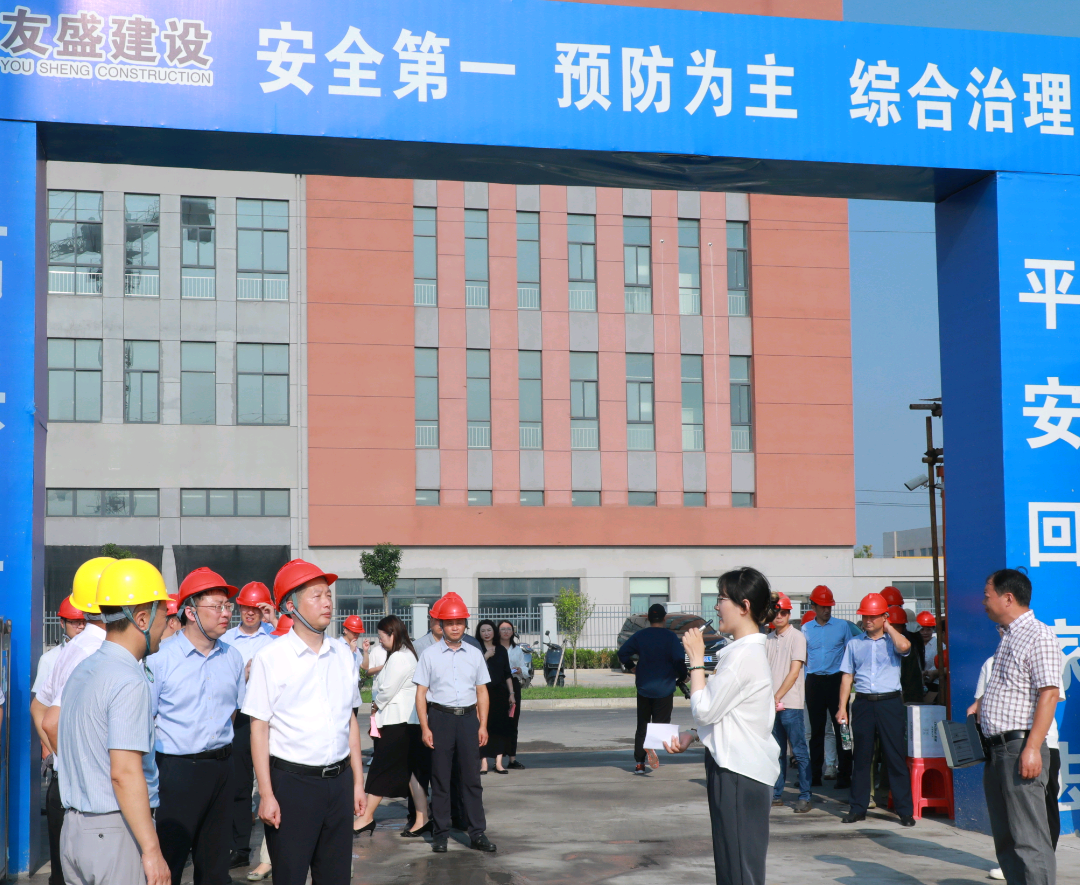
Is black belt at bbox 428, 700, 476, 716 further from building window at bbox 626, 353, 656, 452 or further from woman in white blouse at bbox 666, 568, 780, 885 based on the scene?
building window at bbox 626, 353, 656, 452

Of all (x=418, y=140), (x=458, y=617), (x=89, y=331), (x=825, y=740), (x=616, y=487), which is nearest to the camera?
(x=418, y=140)

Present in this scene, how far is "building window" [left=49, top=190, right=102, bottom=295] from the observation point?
37.3m

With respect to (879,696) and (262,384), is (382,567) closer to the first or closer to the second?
(262,384)

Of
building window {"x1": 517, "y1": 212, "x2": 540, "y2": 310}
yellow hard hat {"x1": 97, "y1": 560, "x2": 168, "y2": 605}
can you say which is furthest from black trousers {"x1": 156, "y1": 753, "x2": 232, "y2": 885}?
building window {"x1": 517, "y1": 212, "x2": 540, "y2": 310}

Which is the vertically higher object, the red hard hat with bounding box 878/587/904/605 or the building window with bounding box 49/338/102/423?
the building window with bounding box 49/338/102/423

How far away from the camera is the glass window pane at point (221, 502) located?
3762cm

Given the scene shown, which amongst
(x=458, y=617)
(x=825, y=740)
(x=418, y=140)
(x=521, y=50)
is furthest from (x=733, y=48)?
(x=825, y=740)

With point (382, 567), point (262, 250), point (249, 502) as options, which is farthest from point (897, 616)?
point (262, 250)

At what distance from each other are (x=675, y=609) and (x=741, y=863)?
3503 cm

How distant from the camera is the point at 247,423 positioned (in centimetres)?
3800

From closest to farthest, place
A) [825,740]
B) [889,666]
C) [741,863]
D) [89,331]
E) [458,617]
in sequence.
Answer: [741,863], [458,617], [889,666], [825,740], [89,331]

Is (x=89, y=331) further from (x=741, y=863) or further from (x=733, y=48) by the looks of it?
(x=741, y=863)

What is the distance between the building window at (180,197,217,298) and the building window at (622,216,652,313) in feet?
46.2

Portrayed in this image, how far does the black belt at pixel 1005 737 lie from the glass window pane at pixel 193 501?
34.0m
